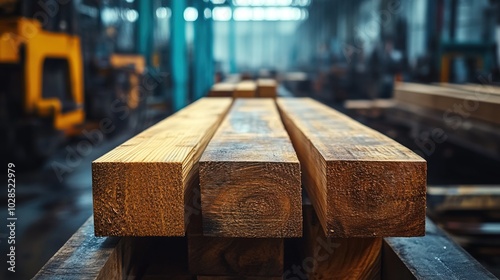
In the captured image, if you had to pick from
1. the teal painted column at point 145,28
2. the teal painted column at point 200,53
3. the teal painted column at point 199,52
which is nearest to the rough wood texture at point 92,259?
the teal painted column at point 200,53

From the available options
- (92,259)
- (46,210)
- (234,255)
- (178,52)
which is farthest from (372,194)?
(178,52)

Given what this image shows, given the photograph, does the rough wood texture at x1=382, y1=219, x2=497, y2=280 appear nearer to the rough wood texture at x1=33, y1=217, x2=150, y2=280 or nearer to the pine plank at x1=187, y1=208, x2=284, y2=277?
the pine plank at x1=187, y1=208, x2=284, y2=277

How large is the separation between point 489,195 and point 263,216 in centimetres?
235

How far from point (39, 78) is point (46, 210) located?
6.38 ft

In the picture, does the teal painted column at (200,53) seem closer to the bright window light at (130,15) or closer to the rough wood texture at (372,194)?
the bright window light at (130,15)

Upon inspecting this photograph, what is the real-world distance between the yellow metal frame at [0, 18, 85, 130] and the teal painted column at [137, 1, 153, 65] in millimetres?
2499

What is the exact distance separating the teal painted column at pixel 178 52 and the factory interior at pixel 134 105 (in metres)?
0.01

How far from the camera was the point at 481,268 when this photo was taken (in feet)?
3.95

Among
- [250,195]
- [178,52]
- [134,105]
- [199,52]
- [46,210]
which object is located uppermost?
[199,52]

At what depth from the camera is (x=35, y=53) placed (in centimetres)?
545

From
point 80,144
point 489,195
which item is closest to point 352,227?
point 489,195

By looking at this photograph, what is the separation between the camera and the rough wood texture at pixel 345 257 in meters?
1.32

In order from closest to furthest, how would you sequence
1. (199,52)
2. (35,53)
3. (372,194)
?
1. (372,194)
2. (35,53)
3. (199,52)

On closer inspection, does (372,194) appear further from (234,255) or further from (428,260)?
(234,255)
